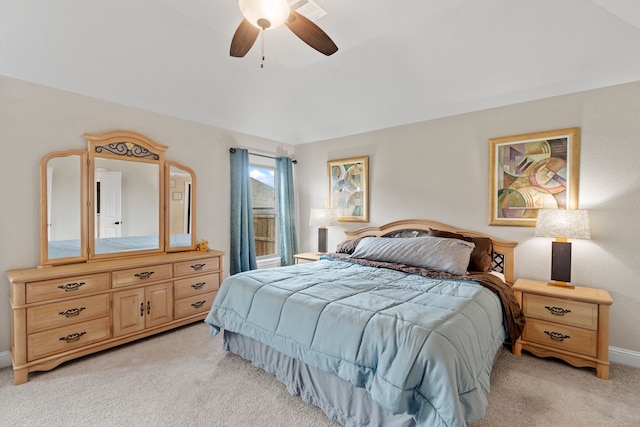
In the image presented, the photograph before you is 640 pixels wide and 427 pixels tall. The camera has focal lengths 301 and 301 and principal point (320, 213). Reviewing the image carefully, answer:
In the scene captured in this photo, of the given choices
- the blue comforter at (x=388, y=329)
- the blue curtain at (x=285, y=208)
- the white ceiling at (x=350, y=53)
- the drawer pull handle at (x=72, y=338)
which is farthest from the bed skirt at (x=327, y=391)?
the white ceiling at (x=350, y=53)

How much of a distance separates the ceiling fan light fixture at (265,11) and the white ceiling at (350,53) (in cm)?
87

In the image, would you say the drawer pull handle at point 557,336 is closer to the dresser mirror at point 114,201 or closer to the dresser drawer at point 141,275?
the dresser drawer at point 141,275

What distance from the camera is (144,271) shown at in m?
2.96

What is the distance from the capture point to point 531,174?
9.98 ft

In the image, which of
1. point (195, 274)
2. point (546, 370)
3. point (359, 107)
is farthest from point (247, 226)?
point (546, 370)

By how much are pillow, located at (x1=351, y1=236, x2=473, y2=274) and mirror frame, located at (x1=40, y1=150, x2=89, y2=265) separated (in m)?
2.75

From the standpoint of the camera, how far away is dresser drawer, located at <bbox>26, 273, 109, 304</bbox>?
232 cm

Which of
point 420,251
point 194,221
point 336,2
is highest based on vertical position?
point 336,2

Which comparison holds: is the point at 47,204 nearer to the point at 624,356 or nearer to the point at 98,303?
the point at 98,303

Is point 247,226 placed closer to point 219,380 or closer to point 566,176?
point 219,380

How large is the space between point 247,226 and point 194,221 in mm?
757

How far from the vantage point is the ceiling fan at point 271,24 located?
1773 mm

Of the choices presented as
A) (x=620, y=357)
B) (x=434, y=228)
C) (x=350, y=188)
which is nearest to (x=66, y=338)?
(x=350, y=188)

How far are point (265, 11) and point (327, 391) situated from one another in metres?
2.38
